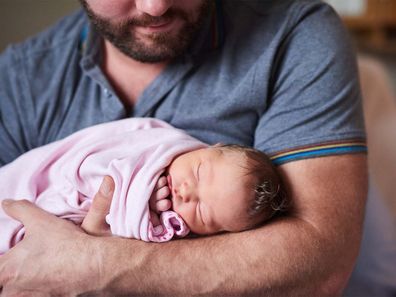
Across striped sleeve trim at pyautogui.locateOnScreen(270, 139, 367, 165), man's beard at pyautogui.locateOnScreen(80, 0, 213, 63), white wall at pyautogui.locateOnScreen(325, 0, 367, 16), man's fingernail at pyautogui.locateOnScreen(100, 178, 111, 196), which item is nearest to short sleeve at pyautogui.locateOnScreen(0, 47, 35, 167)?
man's beard at pyautogui.locateOnScreen(80, 0, 213, 63)

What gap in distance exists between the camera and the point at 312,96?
1.25 m

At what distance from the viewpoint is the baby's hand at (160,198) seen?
1.17 meters

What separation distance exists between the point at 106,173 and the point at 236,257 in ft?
1.20

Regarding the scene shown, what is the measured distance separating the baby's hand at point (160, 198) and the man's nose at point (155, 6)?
0.41 m

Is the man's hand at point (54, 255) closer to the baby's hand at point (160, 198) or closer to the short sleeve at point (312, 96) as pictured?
the baby's hand at point (160, 198)

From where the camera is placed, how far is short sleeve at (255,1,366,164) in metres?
1.22

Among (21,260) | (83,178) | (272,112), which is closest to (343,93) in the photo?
(272,112)

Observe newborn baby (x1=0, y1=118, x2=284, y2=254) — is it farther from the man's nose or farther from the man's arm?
the man's nose

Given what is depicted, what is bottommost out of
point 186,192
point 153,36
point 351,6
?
point 351,6

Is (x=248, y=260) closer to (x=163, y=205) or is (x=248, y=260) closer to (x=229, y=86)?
(x=163, y=205)

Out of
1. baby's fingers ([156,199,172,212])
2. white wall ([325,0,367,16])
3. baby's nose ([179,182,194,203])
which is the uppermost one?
baby's nose ([179,182,194,203])

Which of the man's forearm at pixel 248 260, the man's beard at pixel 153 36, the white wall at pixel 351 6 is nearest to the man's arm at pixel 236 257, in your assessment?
the man's forearm at pixel 248 260

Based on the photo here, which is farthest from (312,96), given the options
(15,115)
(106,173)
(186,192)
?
Result: (15,115)

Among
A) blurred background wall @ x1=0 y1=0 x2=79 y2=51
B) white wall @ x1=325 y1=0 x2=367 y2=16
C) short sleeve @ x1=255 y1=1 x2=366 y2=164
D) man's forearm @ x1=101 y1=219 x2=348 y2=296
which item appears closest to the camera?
man's forearm @ x1=101 y1=219 x2=348 y2=296
